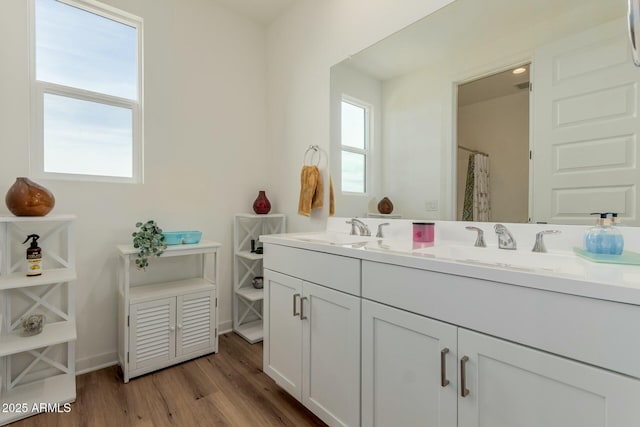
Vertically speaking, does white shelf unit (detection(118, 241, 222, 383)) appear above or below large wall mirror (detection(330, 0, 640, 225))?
below

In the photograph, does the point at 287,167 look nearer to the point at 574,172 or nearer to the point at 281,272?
the point at 281,272

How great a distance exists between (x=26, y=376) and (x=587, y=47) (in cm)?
335

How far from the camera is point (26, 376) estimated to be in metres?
1.83

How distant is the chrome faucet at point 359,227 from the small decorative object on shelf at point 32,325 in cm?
196

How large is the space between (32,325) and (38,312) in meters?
0.20

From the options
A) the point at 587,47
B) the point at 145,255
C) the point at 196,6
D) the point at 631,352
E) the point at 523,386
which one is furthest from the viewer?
the point at 196,6

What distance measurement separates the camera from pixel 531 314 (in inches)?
32.4

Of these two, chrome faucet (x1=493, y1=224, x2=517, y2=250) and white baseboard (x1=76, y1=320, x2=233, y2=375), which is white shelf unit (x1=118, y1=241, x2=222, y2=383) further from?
chrome faucet (x1=493, y1=224, x2=517, y2=250)

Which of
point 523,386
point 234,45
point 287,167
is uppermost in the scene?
point 234,45

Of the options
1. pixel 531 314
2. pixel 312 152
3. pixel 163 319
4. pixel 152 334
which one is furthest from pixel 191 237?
pixel 531 314

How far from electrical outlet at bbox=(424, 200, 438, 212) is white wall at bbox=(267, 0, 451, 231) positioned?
0.80 m

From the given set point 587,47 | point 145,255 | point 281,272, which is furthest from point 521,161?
point 145,255

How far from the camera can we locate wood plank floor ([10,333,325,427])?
157 centimetres

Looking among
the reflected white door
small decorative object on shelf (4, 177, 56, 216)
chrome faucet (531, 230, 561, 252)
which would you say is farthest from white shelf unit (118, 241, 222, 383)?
the reflected white door
